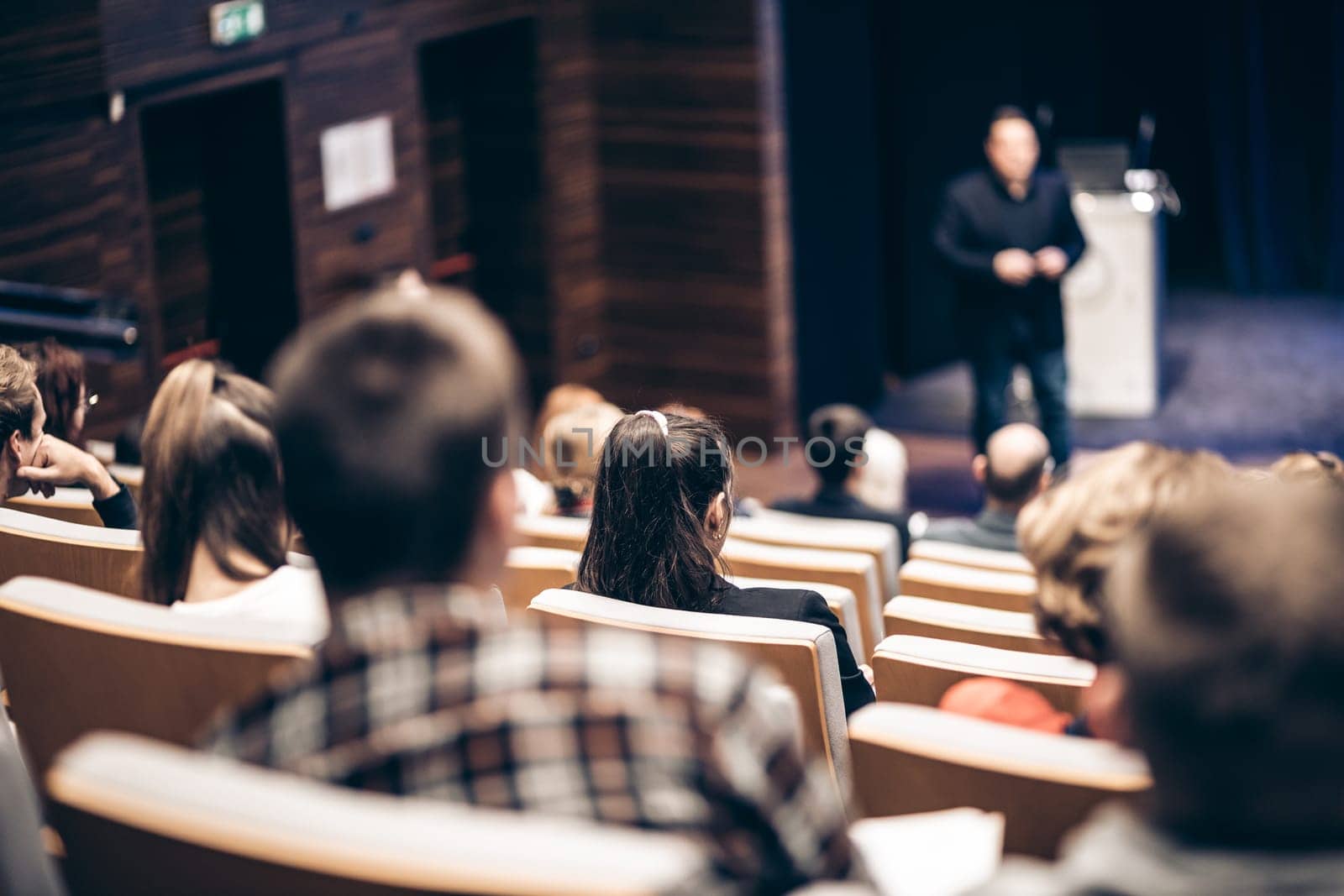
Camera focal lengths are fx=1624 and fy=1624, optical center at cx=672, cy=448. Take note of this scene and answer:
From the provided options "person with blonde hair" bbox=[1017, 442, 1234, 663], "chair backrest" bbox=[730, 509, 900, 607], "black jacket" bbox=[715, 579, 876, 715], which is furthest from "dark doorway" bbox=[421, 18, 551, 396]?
"person with blonde hair" bbox=[1017, 442, 1234, 663]

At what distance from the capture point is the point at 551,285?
700 cm

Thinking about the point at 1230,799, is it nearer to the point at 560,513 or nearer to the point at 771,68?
the point at 560,513

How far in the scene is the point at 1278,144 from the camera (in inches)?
369

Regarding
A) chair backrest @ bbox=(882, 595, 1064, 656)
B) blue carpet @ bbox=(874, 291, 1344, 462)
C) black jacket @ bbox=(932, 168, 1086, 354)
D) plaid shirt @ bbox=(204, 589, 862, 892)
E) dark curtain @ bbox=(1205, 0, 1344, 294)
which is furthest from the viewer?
dark curtain @ bbox=(1205, 0, 1344, 294)

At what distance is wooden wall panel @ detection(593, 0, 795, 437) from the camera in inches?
269

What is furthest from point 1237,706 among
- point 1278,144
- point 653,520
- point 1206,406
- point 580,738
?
point 1278,144

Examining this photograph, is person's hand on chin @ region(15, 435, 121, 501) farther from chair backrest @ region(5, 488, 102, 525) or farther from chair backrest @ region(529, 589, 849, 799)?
chair backrest @ region(529, 589, 849, 799)

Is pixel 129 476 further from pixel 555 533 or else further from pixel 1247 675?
pixel 1247 675

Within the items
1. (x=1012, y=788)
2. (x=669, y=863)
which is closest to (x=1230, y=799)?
(x=669, y=863)

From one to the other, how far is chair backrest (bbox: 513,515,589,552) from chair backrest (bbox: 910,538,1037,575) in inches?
29.4

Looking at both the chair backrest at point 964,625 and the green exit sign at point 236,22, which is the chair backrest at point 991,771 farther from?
the green exit sign at point 236,22

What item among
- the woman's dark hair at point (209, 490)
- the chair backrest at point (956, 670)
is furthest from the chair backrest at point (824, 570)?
the woman's dark hair at point (209, 490)

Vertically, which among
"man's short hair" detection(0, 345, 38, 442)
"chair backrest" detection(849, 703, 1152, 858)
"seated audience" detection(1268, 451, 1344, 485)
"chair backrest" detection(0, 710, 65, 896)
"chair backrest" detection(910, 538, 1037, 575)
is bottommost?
"chair backrest" detection(910, 538, 1037, 575)

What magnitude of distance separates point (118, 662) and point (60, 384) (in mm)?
1698
